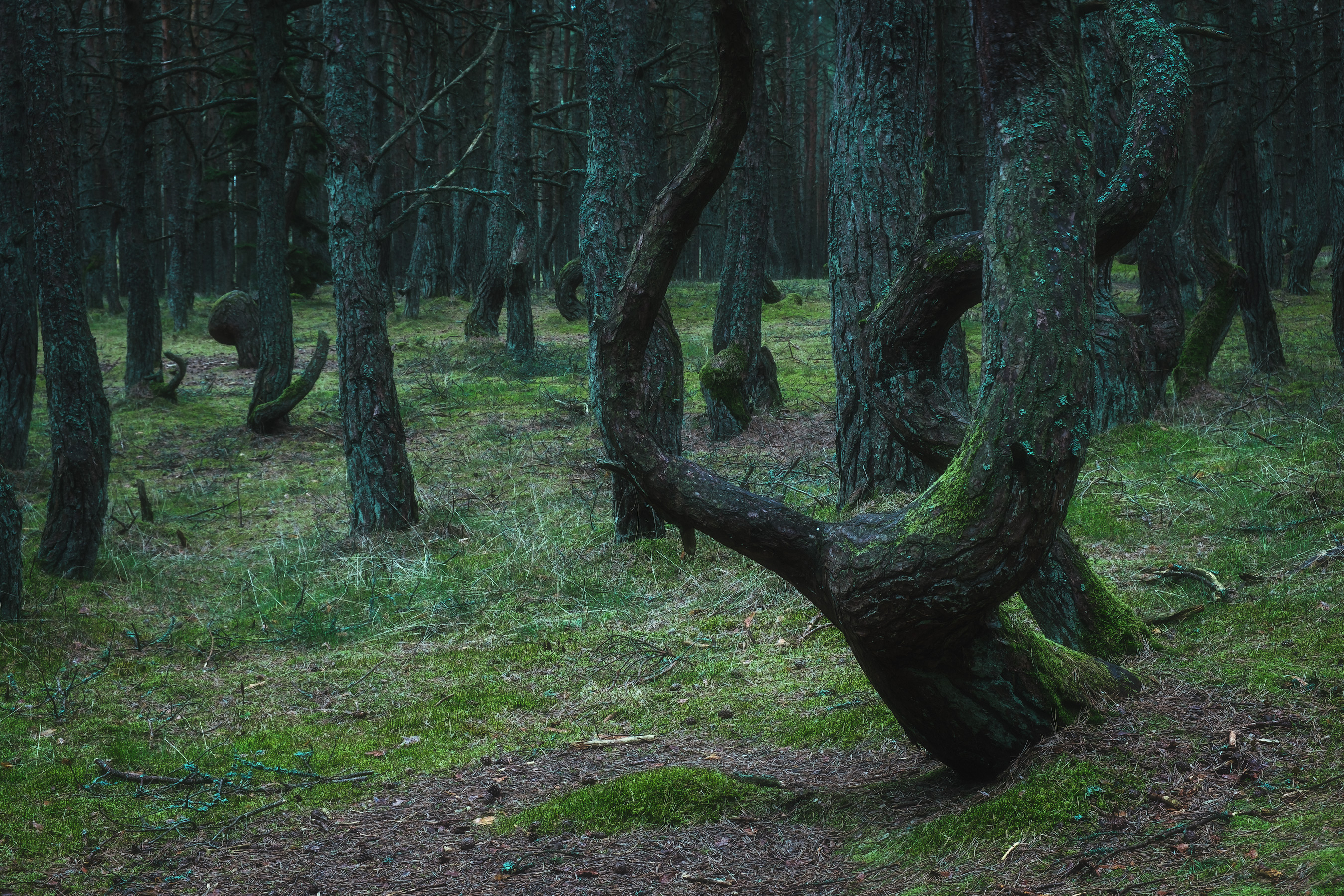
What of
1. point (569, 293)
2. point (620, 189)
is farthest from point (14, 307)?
point (569, 293)

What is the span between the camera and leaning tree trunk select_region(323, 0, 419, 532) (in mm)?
8320

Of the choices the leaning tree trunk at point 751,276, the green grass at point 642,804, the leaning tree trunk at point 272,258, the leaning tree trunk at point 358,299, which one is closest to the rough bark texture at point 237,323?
the leaning tree trunk at point 272,258

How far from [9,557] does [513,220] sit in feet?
49.0

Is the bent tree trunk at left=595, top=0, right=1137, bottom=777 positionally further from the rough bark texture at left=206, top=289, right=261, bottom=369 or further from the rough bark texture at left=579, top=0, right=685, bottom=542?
the rough bark texture at left=206, top=289, right=261, bottom=369

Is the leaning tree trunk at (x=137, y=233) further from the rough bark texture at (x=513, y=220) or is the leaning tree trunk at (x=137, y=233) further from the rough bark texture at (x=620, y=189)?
the rough bark texture at (x=620, y=189)

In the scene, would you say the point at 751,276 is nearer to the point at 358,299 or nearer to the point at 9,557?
the point at 358,299

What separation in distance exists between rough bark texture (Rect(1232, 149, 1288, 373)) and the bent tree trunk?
1076 centimetres

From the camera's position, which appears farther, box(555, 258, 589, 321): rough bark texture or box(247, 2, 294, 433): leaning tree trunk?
box(555, 258, 589, 321): rough bark texture

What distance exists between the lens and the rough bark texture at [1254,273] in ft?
40.3

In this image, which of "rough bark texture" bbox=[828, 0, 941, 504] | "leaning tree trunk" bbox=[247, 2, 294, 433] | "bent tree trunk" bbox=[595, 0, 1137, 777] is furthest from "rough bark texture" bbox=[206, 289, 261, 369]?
"bent tree trunk" bbox=[595, 0, 1137, 777]

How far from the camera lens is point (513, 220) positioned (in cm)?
2002

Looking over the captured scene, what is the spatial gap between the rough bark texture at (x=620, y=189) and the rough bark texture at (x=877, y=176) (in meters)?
1.54

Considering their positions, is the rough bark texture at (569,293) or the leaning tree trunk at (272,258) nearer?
the leaning tree trunk at (272,258)

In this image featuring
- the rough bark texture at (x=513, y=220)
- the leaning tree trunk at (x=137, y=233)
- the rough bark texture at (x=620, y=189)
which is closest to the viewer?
the rough bark texture at (x=620, y=189)
